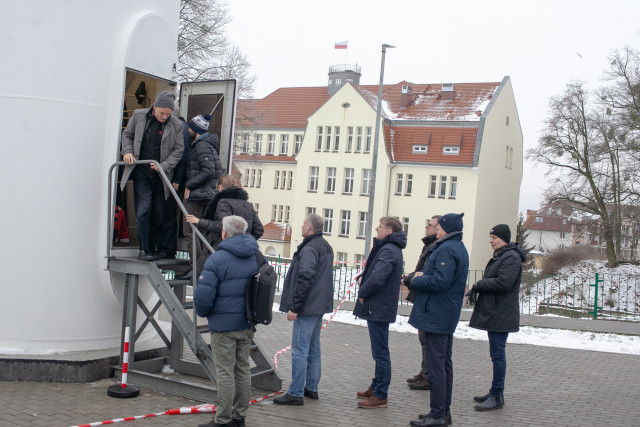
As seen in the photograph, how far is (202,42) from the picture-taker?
92.4 ft

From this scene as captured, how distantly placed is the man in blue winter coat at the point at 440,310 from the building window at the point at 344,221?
44.5m

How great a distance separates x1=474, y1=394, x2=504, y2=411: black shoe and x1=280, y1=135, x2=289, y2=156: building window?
54577 millimetres

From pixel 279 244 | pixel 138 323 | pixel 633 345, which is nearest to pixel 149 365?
pixel 138 323

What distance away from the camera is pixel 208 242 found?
23.9 ft

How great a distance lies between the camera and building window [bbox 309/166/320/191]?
52.6 metres

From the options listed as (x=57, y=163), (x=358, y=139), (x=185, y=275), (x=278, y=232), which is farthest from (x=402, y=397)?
(x=278, y=232)

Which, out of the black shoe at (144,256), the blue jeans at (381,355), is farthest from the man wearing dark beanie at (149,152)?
the blue jeans at (381,355)

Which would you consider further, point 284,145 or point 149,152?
point 284,145

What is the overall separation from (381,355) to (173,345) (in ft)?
8.58

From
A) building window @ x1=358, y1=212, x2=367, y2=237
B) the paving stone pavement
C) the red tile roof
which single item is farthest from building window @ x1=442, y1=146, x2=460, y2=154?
the paving stone pavement

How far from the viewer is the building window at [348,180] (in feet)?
168

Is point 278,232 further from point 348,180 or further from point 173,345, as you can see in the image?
point 173,345

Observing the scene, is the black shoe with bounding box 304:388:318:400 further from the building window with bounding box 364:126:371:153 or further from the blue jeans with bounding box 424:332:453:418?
the building window with bounding box 364:126:371:153

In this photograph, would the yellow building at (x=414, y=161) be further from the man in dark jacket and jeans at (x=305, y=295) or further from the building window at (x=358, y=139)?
the man in dark jacket and jeans at (x=305, y=295)
